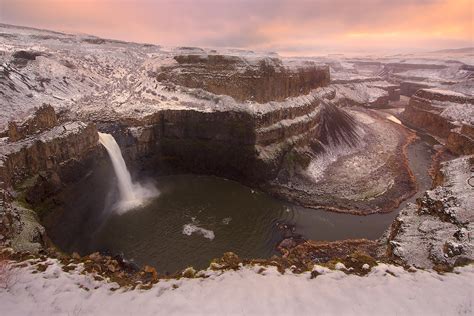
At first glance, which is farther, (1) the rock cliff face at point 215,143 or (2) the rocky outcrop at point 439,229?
(1) the rock cliff face at point 215,143

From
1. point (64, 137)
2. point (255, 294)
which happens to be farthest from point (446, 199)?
point (64, 137)

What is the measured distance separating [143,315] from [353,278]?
18.0 feet

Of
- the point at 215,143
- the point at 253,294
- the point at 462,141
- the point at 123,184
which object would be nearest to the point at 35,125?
the point at 123,184

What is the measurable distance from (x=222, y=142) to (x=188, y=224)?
9452mm

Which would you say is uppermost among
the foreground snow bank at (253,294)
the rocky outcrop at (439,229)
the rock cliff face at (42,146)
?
the rock cliff face at (42,146)

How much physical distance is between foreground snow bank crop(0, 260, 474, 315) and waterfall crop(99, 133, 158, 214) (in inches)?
583

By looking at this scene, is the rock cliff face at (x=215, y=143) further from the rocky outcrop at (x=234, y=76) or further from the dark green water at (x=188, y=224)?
the rocky outcrop at (x=234, y=76)

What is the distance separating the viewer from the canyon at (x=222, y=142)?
14562 millimetres

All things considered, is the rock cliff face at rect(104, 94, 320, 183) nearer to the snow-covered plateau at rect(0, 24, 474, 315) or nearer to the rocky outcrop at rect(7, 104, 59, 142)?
the snow-covered plateau at rect(0, 24, 474, 315)

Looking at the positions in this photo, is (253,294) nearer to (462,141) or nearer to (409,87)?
(462,141)

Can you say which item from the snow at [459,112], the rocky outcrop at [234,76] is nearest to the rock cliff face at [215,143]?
the rocky outcrop at [234,76]

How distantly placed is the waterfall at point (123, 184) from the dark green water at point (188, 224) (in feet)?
2.65

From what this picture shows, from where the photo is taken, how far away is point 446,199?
1473 cm

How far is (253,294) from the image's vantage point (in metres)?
7.54
